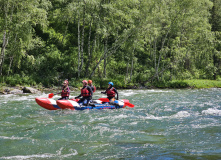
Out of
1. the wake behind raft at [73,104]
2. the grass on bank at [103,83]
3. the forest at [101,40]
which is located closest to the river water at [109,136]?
the wake behind raft at [73,104]

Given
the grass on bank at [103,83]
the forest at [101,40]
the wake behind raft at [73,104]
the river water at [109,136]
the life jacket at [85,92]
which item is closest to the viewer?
the river water at [109,136]

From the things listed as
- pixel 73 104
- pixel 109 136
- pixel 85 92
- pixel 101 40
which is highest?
pixel 101 40

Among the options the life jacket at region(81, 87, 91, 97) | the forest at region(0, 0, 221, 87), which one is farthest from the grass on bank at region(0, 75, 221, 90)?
the life jacket at region(81, 87, 91, 97)

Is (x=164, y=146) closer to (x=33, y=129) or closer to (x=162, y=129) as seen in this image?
(x=162, y=129)

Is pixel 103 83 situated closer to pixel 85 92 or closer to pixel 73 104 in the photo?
pixel 85 92

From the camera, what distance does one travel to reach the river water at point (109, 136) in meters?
4.36

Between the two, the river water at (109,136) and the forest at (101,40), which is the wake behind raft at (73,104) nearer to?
the river water at (109,136)

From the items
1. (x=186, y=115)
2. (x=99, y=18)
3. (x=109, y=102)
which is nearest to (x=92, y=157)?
(x=186, y=115)

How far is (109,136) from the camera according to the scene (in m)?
5.66

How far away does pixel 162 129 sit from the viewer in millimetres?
6316

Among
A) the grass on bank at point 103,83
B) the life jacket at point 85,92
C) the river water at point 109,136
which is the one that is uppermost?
the life jacket at point 85,92

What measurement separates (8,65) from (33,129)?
14.6 meters

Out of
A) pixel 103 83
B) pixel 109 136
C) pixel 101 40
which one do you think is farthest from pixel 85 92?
pixel 101 40

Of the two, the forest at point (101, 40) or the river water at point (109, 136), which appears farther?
the forest at point (101, 40)
